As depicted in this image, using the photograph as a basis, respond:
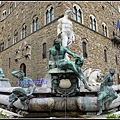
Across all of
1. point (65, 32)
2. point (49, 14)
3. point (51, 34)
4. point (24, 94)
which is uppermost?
point (49, 14)

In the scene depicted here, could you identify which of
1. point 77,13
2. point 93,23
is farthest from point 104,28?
point 77,13

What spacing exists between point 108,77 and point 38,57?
13.1 metres

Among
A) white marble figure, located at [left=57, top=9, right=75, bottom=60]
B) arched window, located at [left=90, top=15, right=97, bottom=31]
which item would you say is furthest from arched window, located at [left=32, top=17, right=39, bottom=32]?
white marble figure, located at [left=57, top=9, right=75, bottom=60]

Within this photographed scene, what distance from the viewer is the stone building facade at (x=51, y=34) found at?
15.8 meters

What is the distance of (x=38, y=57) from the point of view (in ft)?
55.0

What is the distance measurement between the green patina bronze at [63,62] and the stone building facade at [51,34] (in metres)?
9.80

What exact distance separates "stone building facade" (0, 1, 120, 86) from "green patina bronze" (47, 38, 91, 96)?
9.80m

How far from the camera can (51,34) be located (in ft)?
51.1

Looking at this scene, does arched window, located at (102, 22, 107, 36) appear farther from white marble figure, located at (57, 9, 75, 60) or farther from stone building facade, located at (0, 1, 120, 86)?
white marble figure, located at (57, 9, 75, 60)

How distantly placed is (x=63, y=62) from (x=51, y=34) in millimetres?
11346

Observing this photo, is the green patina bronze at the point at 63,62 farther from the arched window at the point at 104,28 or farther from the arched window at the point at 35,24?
the arched window at the point at 104,28

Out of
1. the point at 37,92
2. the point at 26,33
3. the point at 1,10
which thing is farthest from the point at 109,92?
the point at 1,10

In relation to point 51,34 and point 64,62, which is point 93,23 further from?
point 64,62

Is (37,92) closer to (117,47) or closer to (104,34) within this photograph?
(104,34)
